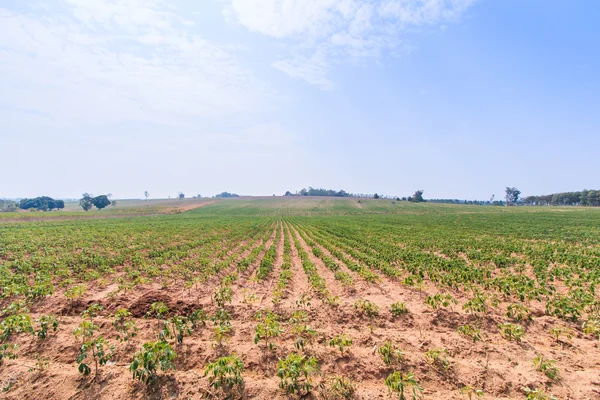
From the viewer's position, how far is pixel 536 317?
803cm

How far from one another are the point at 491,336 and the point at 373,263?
8434 mm

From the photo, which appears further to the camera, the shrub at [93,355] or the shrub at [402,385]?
the shrub at [93,355]

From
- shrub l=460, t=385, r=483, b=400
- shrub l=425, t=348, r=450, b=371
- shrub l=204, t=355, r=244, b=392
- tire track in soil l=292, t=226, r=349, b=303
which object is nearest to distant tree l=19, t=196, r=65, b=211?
tire track in soil l=292, t=226, r=349, b=303

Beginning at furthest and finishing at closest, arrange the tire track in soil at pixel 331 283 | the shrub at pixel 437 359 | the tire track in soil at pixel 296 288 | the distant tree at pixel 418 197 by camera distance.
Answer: the distant tree at pixel 418 197 < the tire track in soil at pixel 331 283 < the tire track in soil at pixel 296 288 < the shrub at pixel 437 359

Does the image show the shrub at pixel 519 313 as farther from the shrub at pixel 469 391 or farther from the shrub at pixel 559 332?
the shrub at pixel 469 391

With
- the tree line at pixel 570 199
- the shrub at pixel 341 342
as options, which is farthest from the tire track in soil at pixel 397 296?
the tree line at pixel 570 199

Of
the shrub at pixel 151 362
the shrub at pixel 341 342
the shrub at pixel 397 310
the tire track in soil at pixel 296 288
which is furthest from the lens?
the tire track in soil at pixel 296 288

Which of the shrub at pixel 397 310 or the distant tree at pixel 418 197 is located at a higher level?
the distant tree at pixel 418 197

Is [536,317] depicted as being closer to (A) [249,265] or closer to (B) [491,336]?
(B) [491,336]

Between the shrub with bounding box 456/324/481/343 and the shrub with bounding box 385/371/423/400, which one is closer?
the shrub with bounding box 385/371/423/400

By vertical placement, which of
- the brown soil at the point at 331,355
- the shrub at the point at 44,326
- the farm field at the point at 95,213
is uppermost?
the shrub at the point at 44,326

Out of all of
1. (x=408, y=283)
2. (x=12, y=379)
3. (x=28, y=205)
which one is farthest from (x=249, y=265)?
(x=28, y=205)

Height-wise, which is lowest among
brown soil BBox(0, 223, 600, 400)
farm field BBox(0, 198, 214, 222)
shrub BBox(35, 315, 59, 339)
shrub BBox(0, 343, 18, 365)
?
farm field BBox(0, 198, 214, 222)

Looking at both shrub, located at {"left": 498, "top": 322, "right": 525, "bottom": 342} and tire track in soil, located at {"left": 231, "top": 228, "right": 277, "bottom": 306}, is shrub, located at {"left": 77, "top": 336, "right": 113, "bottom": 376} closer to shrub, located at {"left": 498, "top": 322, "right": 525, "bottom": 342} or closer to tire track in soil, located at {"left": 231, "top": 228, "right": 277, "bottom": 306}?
tire track in soil, located at {"left": 231, "top": 228, "right": 277, "bottom": 306}
